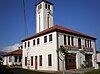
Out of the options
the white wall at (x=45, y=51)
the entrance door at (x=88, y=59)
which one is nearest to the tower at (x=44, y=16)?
the white wall at (x=45, y=51)

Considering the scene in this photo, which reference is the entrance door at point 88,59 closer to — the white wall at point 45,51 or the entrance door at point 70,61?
the entrance door at point 70,61

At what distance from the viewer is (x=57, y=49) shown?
29906 mm

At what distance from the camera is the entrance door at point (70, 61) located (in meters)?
31.2

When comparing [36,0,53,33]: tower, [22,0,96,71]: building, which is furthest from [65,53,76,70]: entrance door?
[36,0,53,33]: tower

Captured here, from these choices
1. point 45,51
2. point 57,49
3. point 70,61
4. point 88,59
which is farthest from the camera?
point 88,59

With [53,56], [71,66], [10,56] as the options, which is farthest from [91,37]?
[10,56]

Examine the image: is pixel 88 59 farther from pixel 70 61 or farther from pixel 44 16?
pixel 44 16

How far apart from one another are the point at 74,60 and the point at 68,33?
5.02 meters

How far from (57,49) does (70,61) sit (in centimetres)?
394

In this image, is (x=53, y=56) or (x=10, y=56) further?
(x=10, y=56)

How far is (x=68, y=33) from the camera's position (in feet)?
107

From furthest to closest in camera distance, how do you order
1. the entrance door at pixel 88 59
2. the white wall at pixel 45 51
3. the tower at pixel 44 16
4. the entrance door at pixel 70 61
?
1. the tower at pixel 44 16
2. the entrance door at pixel 88 59
3. the entrance door at pixel 70 61
4. the white wall at pixel 45 51

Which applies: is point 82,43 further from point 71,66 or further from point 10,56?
point 10,56

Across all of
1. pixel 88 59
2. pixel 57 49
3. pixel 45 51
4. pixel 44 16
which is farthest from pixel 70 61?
pixel 44 16
